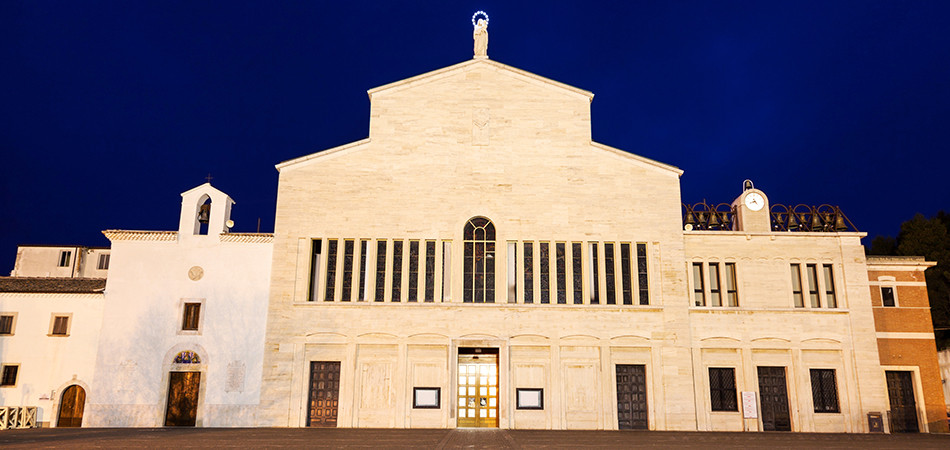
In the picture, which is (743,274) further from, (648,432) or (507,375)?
(507,375)

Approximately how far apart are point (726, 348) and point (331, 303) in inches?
671

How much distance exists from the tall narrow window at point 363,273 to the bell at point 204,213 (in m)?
7.12

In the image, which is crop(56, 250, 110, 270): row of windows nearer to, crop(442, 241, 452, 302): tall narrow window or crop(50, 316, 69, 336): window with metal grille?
crop(50, 316, 69, 336): window with metal grille

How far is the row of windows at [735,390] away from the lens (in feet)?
86.9

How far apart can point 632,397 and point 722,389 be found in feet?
13.0

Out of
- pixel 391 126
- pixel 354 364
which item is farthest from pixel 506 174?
pixel 354 364

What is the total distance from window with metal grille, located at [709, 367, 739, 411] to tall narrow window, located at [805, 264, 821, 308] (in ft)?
16.8

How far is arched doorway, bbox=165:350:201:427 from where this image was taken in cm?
2558

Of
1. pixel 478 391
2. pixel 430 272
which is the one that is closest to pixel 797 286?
pixel 478 391

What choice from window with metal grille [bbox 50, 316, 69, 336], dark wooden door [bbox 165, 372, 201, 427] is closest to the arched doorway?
dark wooden door [bbox 165, 372, 201, 427]

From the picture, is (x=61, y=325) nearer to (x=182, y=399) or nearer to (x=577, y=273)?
(x=182, y=399)

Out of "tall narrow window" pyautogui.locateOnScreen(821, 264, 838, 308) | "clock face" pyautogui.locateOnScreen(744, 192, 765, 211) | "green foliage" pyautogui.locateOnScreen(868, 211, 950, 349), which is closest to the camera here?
"tall narrow window" pyautogui.locateOnScreen(821, 264, 838, 308)

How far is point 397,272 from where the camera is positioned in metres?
27.1

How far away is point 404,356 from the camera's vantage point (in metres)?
26.0
